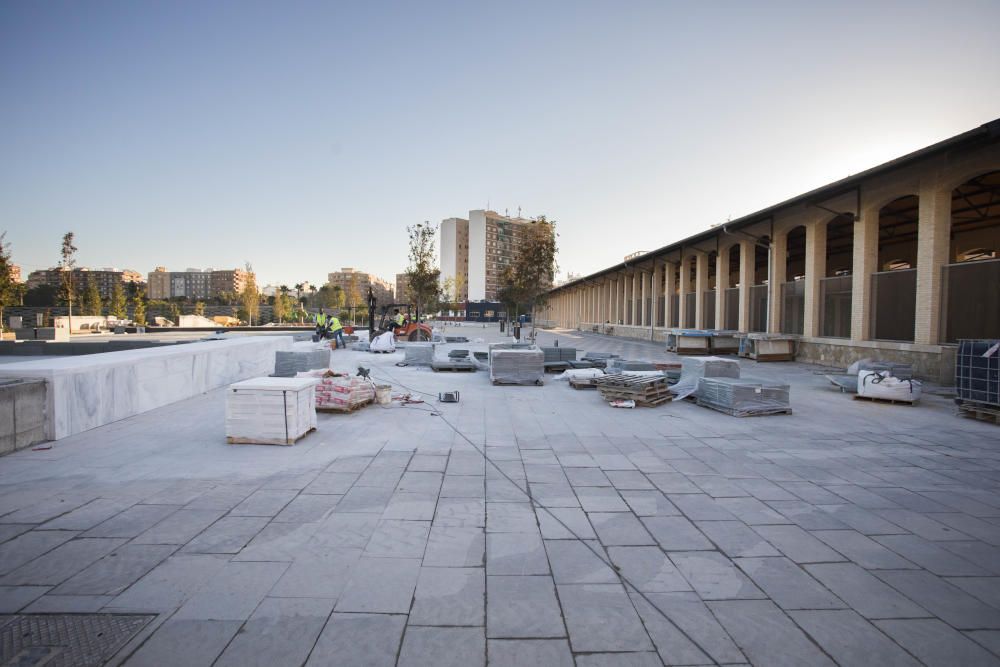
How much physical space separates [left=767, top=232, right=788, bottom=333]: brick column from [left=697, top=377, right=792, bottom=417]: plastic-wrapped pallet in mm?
12827

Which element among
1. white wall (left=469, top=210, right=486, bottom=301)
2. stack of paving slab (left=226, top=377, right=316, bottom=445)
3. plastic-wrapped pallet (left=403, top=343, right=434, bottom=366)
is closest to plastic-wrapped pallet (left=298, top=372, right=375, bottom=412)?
stack of paving slab (left=226, top=377, right=316, bottom=445)

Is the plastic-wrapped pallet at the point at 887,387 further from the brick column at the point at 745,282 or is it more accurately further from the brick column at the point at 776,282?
the brick column at the point at 745,282

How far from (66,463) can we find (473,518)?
17.8 ft

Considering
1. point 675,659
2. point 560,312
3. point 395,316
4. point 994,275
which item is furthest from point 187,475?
point 560,312

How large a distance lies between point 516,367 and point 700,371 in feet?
15.0

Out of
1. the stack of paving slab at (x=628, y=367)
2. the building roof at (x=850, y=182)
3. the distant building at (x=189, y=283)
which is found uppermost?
the distant building at (x=189, y=283)

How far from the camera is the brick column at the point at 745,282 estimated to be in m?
22.4

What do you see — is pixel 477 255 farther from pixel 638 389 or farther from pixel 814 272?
pixel 638 389

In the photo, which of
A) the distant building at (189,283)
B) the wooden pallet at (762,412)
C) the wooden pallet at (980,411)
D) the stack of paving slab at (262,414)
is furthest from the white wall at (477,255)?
the stack of paving slab at (262,414)

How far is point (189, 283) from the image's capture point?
188125 mm

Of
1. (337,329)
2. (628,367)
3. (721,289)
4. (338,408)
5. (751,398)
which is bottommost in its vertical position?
(338,408)

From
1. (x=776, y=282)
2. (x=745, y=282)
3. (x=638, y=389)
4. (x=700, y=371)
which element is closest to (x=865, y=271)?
(x=776, y=282)

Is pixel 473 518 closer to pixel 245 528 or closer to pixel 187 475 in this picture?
pixel 245 528

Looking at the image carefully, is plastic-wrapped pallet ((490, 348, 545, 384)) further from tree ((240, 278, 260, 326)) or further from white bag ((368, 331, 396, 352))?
tree ((240, 278, 260, 326))
